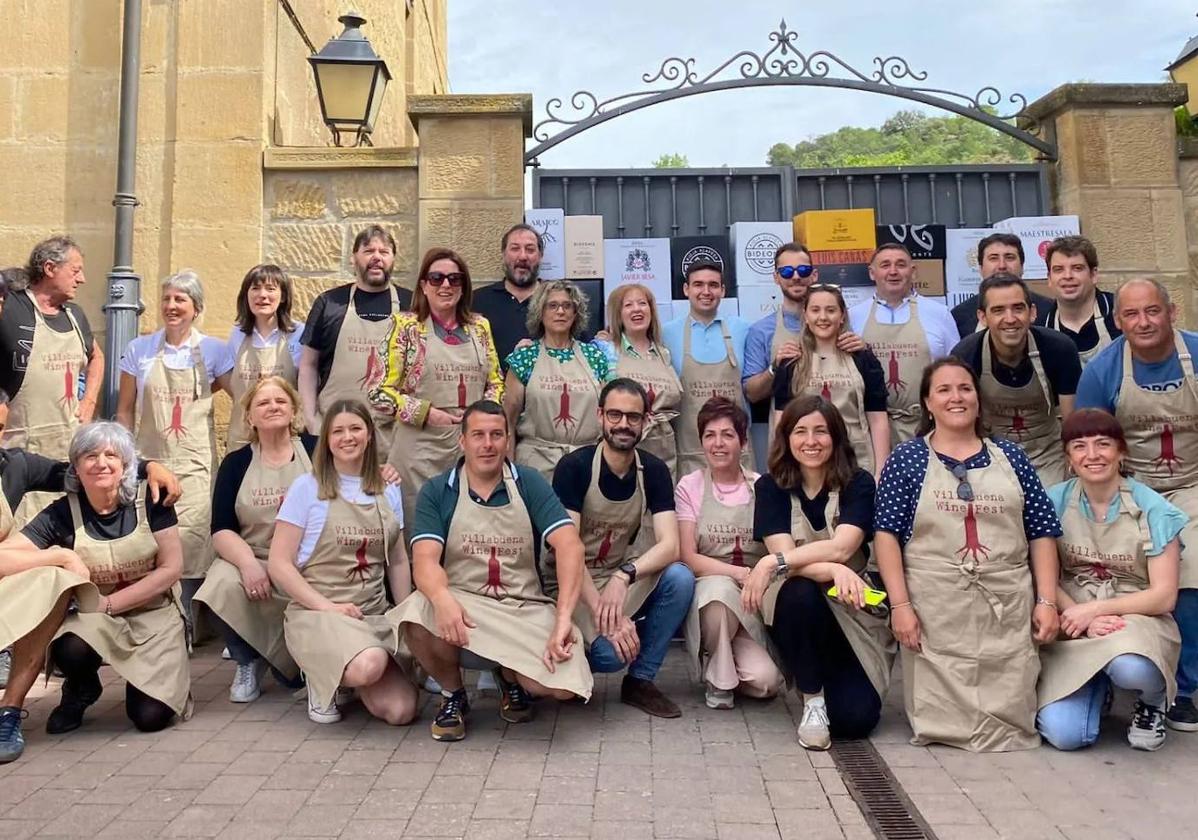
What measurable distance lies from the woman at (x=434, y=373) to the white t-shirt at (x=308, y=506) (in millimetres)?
510

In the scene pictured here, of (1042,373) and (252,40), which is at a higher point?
(252,40)

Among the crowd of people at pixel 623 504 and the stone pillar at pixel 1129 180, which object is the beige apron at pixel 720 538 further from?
the stone pillar at pixel 1129 180

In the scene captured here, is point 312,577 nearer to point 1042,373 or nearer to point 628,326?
point 628,326

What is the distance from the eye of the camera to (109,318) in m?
5.48

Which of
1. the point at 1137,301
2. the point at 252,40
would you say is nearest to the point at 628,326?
the point at 1137,301

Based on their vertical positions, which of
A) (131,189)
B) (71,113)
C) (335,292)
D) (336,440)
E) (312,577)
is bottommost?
(312,577)

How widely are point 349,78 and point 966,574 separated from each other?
489 centimetres

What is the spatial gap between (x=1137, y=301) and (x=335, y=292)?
3.68 metres

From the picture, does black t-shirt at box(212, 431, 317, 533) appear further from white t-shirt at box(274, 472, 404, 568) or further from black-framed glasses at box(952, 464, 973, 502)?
black-framed glasses at box(952, 464, 973, 502)

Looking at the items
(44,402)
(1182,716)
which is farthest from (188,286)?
(1182,716)

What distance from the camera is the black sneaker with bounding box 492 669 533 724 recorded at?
4.10 m

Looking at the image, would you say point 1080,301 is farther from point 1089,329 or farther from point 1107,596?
point 1107,596

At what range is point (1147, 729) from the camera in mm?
3748

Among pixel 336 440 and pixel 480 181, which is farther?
pixel 480 181
